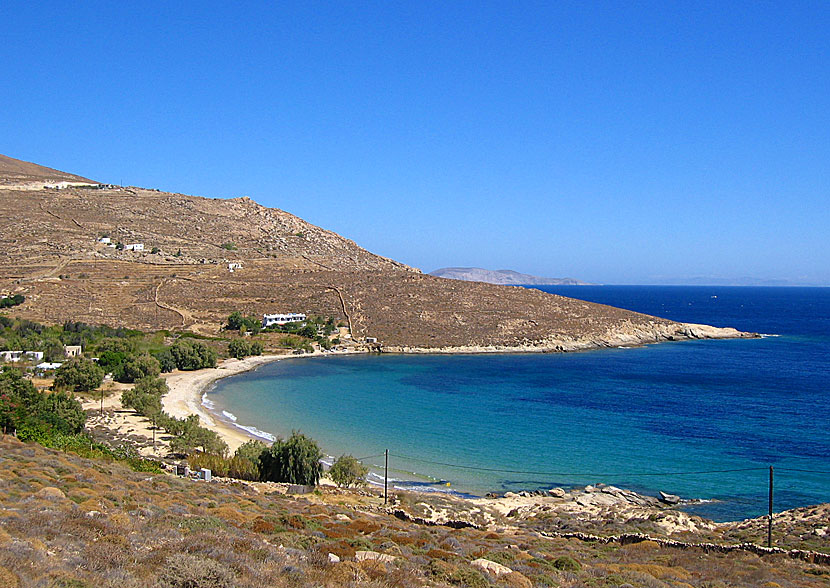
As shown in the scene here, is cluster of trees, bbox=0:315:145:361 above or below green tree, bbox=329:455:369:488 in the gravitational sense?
above

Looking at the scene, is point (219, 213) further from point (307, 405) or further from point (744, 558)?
point (744, 558)

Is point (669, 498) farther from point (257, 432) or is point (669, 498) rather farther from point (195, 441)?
point (257, 432)

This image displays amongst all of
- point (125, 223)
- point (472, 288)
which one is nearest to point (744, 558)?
point (472, 288)

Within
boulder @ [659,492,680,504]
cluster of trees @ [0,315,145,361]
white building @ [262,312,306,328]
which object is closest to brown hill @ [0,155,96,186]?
cluster of trees @ [0,315,145,361]

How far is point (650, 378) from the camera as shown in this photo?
54.5 metres

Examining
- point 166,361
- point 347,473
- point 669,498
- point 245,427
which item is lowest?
point 245,427

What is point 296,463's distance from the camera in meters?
24.7

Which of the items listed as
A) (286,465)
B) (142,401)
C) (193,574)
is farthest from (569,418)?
(193,574)

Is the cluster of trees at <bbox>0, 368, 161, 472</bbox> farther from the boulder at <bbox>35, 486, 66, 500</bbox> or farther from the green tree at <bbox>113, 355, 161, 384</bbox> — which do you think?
the green tree at <bbox>113, 355, 161, 384</bbox>

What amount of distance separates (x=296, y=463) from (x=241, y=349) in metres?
37.9

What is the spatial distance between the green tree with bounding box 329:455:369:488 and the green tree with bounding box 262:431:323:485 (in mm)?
783

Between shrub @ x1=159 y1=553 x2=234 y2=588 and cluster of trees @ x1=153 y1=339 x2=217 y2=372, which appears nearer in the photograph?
shrub @ x1=159 y1=553 x2=234 y2=588

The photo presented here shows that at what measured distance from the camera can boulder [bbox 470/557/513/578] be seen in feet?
38.8

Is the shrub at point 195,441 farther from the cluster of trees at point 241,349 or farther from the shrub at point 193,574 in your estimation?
the cluster of trees at point 241,349
